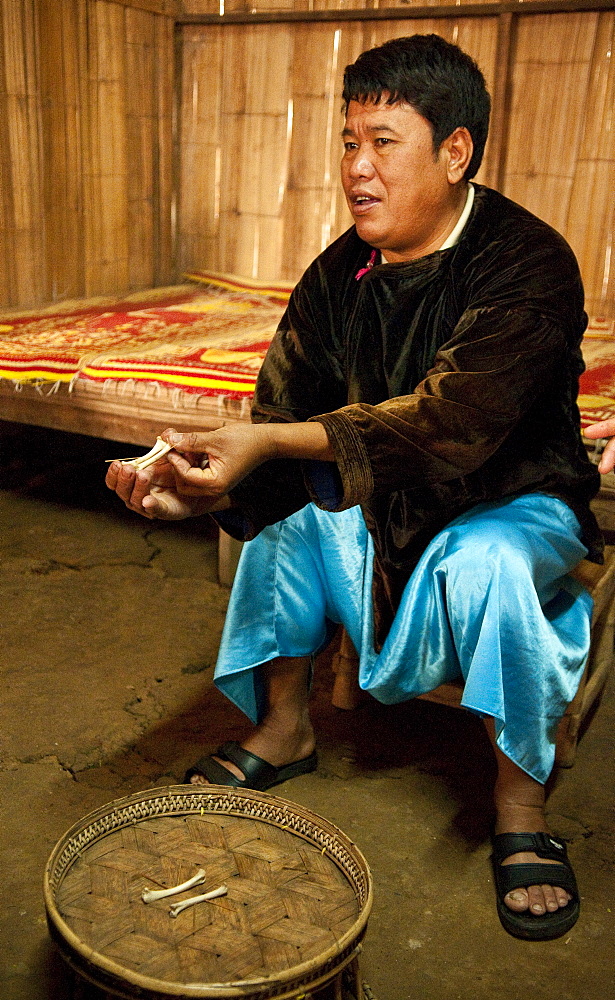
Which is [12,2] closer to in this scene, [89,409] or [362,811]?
[89,409]

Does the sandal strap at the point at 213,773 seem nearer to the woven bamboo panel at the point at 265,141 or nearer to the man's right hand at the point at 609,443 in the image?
the man's right hand at the point at 609,443

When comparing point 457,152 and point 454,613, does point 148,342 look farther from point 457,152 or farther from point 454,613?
point 454,613

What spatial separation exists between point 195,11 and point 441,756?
182 inches

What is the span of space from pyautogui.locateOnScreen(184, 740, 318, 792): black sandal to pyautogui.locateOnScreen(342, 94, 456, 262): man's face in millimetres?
1201

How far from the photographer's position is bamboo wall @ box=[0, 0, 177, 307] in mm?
4539

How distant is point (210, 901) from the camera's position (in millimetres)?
1480

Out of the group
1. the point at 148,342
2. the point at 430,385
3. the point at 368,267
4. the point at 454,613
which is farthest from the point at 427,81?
the point at 148,342

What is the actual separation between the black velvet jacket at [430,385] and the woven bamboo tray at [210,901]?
0.59 metres

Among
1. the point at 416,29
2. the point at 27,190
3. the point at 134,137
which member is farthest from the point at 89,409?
the point at 416,29

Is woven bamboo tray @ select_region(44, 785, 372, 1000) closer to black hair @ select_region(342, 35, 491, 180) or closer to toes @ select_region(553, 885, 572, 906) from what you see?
toes @ select_region(553, 885, 572, 906)

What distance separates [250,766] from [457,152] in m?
1.43

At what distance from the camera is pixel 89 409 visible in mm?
3598

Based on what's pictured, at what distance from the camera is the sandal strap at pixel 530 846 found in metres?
1.94

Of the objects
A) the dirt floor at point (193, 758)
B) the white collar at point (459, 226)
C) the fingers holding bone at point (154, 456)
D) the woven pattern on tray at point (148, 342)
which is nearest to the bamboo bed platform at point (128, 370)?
the woven pattern on tray at point (148, 342)
